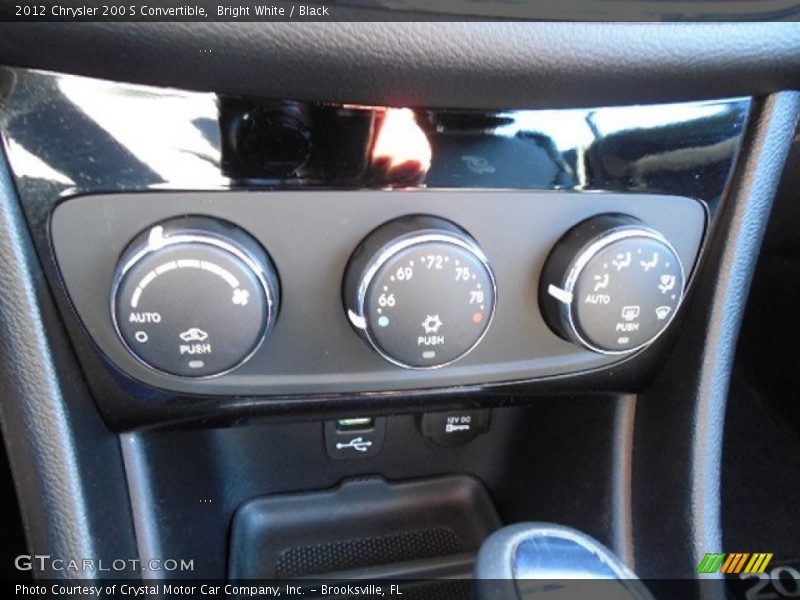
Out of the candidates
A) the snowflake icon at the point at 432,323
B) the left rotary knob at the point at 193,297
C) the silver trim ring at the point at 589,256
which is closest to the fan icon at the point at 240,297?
the left rotary knob at the point at 193,297

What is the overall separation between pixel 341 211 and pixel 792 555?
0.99 metres

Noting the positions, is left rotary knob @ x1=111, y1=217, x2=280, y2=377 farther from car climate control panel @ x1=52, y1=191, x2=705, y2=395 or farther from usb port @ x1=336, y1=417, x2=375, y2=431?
usb port @ x1=336, y1=417, x2=375, y2=431

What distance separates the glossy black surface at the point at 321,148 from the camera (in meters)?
0.49

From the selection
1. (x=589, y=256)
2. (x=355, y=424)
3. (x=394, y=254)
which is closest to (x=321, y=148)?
(x=394, y=254)

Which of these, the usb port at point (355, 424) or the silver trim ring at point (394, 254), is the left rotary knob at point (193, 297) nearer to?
the silver trim ring at point (394, 254)

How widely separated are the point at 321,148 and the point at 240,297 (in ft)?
0.36

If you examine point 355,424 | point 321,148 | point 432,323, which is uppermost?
point 321,148

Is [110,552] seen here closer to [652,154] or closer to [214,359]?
[214,359]

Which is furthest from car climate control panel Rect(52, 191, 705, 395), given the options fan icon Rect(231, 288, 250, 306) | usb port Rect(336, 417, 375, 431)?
usb port Rect(336, 417, 375, 431)

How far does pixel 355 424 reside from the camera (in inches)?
29.5

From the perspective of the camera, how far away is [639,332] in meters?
0.58

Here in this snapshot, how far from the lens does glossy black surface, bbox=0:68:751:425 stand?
0.49m

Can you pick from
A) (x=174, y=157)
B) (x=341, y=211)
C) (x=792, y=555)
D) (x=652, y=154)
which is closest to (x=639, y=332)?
(x=652, y=154)

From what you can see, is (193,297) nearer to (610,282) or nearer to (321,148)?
(321,148)
